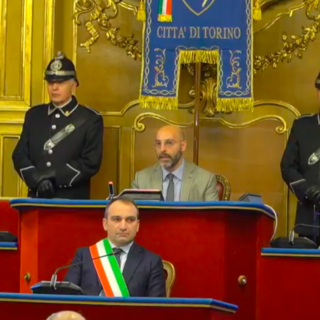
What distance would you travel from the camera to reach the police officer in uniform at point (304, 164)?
30.4ft

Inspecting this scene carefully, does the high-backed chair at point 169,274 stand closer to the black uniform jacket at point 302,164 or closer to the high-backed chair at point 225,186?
the black uniform jacket at point 302,164

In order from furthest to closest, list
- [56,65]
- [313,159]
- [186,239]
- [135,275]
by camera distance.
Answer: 1. [56,65]
2. [313,159]
3. [186,239]
4. [135,275]

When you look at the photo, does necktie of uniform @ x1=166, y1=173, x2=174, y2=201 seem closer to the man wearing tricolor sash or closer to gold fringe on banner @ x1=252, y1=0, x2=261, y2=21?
the man wearing tricolor sash

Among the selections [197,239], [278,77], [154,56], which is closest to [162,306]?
[197,239]

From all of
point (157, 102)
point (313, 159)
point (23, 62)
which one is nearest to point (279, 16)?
point (157, 102)

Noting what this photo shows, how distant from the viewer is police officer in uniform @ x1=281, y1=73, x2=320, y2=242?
364 inches

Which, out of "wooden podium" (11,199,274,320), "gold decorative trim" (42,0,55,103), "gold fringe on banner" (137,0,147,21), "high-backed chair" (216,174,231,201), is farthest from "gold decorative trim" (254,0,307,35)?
"wooden podium" (11,199,274,320)

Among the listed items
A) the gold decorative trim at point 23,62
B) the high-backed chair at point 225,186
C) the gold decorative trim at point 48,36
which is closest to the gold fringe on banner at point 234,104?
the high-backed chair at point 225,186

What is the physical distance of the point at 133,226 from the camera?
7383mm

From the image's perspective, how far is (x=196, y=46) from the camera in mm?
10133

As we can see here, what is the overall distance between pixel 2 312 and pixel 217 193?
9.56 feet

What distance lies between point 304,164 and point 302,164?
0.02 m

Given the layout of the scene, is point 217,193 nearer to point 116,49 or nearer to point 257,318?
point 257,318

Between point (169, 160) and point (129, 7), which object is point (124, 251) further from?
point (129, 7)
